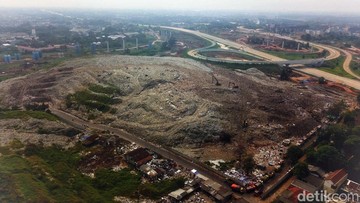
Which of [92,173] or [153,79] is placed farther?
[153,79]

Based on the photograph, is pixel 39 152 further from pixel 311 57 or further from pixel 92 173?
pixel 311 57

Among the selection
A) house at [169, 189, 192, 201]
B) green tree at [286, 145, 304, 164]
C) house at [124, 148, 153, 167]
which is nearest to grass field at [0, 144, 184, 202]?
house at [169, 189, 192, 201]

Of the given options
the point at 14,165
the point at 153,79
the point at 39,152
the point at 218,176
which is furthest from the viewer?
the point at 153,79

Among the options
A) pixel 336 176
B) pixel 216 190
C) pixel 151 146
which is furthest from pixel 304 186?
pixel 151 146

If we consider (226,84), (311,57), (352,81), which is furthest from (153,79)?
(311,57)

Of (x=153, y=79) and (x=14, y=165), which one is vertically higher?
(x=153, y=79)

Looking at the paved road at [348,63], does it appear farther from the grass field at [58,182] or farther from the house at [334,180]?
the grass field at [58,182]

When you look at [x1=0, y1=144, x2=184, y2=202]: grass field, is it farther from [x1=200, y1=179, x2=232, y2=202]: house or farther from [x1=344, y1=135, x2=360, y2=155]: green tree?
[x1=344, y1=135, x2=360, y2=155]: green tree
